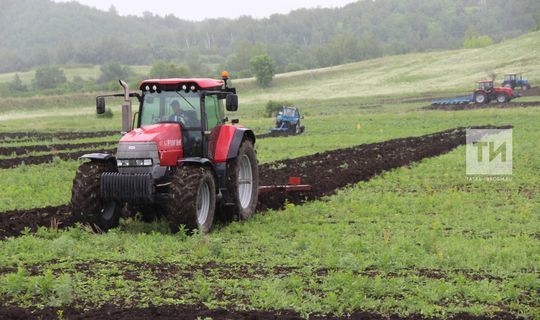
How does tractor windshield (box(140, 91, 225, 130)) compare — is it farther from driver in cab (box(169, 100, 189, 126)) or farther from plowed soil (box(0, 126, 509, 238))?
plowed soil (box(0, 126, 509, 238))

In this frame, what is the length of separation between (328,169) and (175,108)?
10.5 metres

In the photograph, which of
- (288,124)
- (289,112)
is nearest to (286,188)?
(288,124)

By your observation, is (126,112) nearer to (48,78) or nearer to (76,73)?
(48,78)

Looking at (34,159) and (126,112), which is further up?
(126,112)

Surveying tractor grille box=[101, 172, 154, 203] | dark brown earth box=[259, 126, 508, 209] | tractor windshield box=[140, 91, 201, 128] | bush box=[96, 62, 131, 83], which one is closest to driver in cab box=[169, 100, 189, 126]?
tractor windshield box=[140, 91, 201, 128]

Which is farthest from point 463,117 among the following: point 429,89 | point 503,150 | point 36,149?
point 429,89

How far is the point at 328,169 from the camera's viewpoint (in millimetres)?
24344

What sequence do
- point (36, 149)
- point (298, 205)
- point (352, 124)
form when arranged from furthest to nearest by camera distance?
point (352, 124)
point (36, 149)
point (298, 205)

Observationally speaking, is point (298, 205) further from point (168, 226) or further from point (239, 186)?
point (168, 226)

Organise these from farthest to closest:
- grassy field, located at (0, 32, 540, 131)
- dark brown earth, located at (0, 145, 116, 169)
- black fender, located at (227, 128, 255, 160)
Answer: grassy field, located at (0, 32, 540, 131)
dark brown earth, located at (0, 145, 116, 169)
black fender, located at (227, 128, 255, 160)

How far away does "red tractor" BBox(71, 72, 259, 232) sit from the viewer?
13344 millimetres

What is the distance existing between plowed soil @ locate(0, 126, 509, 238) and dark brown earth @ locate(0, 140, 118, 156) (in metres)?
3.25

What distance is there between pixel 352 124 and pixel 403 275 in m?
40.0

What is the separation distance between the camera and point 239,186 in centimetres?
1603
